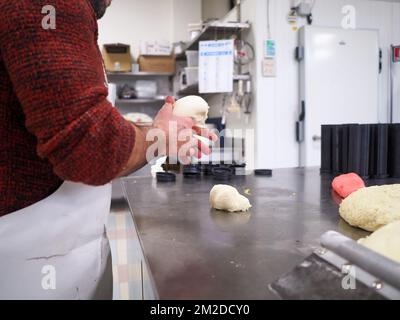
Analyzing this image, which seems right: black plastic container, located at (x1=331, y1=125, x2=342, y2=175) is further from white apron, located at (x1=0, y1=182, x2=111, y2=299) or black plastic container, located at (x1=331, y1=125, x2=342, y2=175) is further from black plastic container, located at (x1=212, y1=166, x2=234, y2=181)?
white apron, located at (x1=0, y1=182, x2=111, y2=299)

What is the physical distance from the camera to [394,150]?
1522 millimetres

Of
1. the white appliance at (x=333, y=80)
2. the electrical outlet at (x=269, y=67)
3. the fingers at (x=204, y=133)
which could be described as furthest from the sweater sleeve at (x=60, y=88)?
the white appliance at (x=333, y=80)

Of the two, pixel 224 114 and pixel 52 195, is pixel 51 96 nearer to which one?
pixel 52 195

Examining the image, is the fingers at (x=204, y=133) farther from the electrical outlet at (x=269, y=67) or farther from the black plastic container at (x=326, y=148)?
the electrical outlet at (x=269, y=67)

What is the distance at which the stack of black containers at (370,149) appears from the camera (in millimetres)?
1510

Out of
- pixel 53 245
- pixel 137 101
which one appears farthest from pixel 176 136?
pixel 137 101

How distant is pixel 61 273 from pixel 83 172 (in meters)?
0.31

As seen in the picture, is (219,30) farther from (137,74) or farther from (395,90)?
(395,90)

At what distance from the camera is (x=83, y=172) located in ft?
2.10

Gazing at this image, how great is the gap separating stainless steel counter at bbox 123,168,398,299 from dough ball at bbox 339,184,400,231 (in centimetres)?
3

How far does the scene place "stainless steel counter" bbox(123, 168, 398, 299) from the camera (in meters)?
0.60

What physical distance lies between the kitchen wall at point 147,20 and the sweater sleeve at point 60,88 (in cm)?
431

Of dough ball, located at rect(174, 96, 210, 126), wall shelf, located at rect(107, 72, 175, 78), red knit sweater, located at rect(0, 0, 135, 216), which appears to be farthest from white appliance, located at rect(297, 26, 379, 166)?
red knit sweater, located at rect(0, 0, 135, 216)
